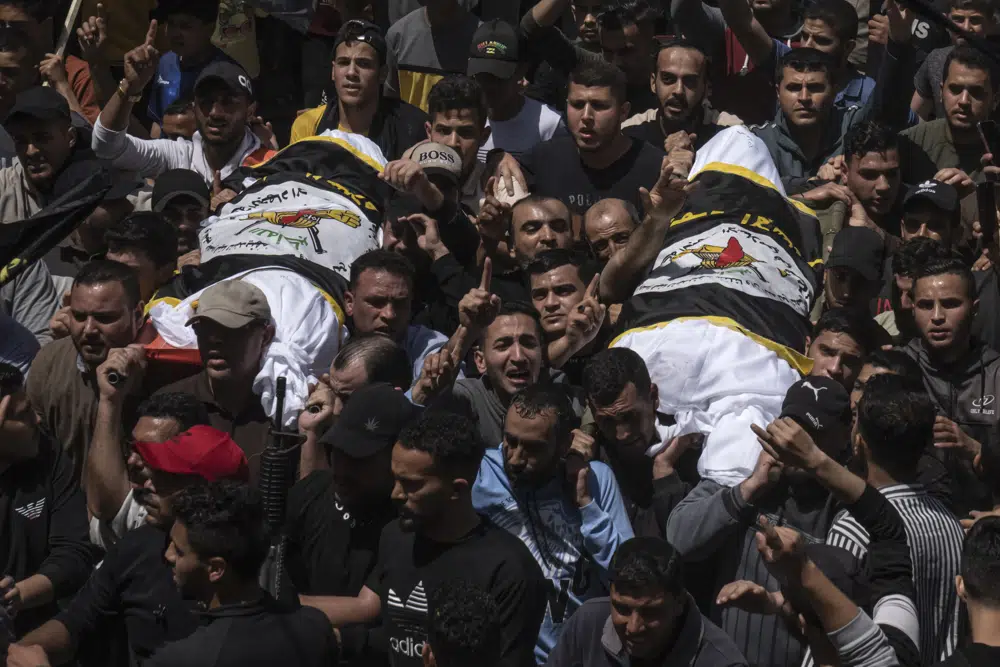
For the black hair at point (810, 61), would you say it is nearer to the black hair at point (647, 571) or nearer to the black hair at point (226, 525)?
the black hair at point (647, 571)

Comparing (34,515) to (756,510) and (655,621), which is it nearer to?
(655,621)

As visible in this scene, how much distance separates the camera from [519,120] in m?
8.81

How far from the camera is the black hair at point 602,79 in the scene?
8094 millimetres

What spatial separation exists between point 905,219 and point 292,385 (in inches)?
121

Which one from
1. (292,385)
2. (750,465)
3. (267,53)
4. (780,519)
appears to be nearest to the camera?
(780,519)

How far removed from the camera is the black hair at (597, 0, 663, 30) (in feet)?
30.2

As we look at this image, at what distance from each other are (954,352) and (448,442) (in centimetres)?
258

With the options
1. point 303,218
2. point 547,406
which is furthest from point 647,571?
point 303,218

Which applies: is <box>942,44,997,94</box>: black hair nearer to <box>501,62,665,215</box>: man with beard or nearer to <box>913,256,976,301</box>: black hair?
<box>501,62,665,215</box>: man with beard

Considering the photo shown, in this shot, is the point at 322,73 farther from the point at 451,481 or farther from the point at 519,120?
the point at 451,481

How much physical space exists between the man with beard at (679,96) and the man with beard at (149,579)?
13.1 ft

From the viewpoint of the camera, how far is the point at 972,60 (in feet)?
27.7

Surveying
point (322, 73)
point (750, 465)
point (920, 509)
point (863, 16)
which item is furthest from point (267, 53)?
point (920, 509)

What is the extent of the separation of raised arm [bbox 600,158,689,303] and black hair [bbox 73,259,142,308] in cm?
207
